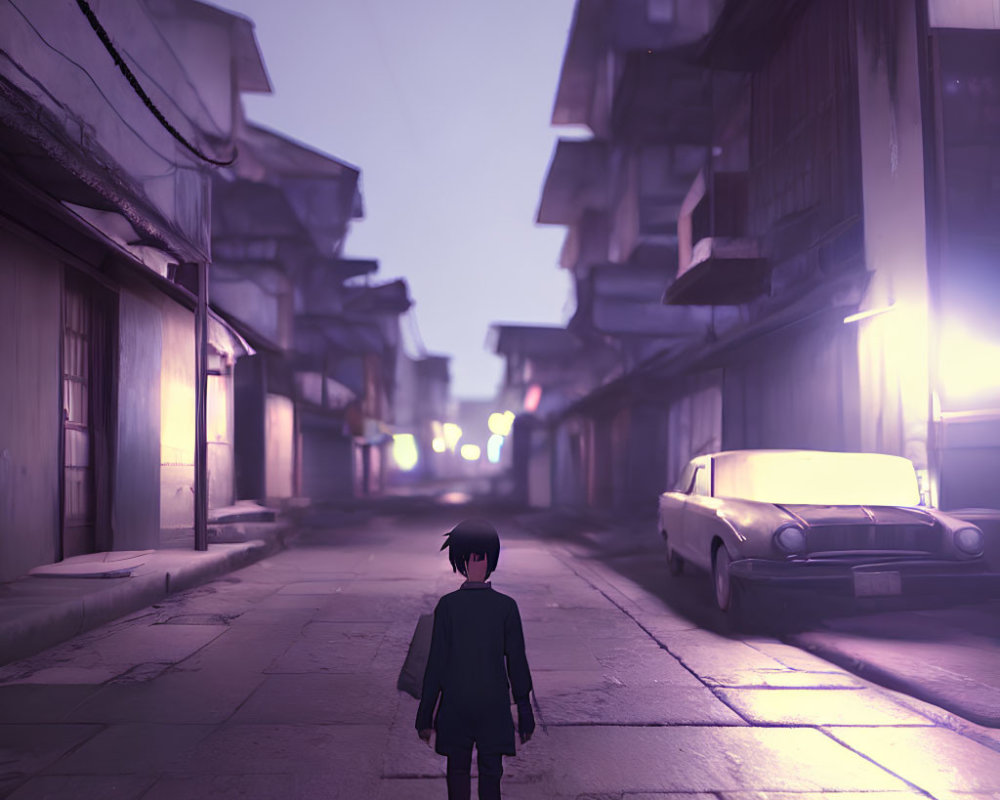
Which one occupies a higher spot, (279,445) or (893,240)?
(893,240)

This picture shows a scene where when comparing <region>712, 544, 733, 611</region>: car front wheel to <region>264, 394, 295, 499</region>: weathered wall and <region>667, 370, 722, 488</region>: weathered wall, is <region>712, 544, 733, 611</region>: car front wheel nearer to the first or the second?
<region>667, 370, 722, 488</region>: weathered wall

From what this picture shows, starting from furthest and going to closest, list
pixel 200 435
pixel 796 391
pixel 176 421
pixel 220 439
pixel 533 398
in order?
1. pixel 533 398
2. pixel 220 439
3. pixel 796 391
4. pixel 176 421
5. pixel 200 435

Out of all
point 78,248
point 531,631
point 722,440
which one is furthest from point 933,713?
point 722,440

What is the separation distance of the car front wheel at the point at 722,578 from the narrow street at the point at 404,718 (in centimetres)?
32

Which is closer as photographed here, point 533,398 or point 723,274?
point 723,274

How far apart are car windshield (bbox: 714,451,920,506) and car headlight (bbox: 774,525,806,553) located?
1.07m

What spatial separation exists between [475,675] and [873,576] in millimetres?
4861

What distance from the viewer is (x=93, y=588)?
7.51 meters

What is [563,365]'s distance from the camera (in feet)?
125

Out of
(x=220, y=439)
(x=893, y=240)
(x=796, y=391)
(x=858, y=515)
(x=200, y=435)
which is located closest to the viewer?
(x=858, y=515)

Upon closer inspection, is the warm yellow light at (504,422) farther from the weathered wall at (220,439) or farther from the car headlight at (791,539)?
the car headlight at (791,539)

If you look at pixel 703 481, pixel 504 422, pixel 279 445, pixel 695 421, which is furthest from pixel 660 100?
pixel 504 422

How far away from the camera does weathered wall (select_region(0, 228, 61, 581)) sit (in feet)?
26.0

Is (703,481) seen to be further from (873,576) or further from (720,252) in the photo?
(720,252)
